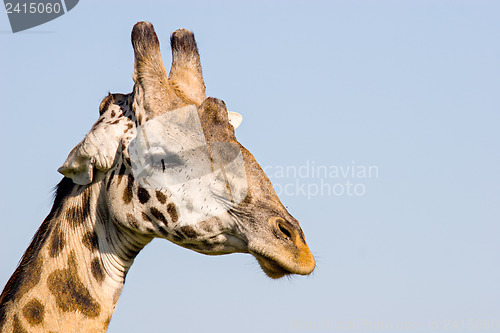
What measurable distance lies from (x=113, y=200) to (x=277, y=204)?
124cm

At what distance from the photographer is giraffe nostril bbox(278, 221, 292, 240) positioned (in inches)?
233

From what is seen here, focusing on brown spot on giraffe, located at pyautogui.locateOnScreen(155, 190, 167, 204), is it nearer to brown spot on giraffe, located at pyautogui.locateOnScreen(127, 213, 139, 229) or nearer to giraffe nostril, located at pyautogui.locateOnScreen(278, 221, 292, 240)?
brown spot on giraffe, located at pyautogui.locateOnScreen(127, 213, 139, 229)

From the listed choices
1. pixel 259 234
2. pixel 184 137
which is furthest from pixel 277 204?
pixel 184 137

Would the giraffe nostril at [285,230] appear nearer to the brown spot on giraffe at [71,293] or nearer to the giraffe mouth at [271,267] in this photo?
the giraffe mouth at [271,267]

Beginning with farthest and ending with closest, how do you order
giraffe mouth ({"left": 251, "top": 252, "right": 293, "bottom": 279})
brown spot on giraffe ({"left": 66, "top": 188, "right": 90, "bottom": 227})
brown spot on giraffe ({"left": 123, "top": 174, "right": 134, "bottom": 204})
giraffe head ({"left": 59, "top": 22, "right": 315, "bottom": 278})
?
1. brown spot on giraffe ({"left": 66, "top": 188, "right": 90, "bottom": 227})
2. brown spot on giraffe ({"left": 123, "top": 174, "right": 134, "bottom": 204})
3. giraffe head ({"left": 59, "top": 22, "right": 315, "bottom": 278})
4. giraffe mouth ({"left": 251, "top": 252, "right": 293, "bottom": 279})

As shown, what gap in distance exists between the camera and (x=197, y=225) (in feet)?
20.3

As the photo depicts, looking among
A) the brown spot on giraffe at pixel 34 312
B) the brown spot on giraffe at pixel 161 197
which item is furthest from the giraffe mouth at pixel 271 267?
the brown spot on giraffe at pixel 34 312

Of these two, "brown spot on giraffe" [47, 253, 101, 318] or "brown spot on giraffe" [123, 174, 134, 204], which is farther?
"brown spot on giraffe" [123, 174, 134, 204]

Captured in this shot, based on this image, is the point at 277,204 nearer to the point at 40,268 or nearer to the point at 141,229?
the point at 141,229

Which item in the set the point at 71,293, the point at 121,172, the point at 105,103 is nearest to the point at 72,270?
the point at 71,293

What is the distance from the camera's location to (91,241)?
6418 mm

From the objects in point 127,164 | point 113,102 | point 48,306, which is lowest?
point 48,306

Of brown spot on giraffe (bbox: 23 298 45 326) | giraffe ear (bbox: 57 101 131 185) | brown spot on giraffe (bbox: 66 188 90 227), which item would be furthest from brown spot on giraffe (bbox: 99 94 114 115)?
brown spot on giraffe (bbox: 23 298 45 326)

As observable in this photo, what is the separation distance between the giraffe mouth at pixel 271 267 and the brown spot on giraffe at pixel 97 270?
1.19 metres
